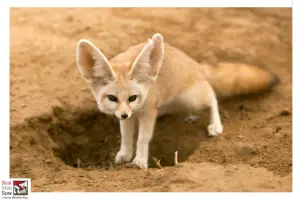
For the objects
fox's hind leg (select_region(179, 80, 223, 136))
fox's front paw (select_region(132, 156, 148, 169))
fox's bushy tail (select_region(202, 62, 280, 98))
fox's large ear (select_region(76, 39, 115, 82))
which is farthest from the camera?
fox's bushy tail (select_region(202, 62, 280, 98))

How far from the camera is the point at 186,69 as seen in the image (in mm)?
3953

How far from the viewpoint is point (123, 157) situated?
3824 millimetres

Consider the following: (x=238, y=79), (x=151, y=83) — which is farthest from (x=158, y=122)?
(x=151, y=83)

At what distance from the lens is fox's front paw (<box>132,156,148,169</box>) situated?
3585mm

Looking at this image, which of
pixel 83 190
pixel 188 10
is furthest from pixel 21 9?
pixel 83 190

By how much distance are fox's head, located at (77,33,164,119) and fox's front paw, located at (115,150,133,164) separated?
64 centimetres

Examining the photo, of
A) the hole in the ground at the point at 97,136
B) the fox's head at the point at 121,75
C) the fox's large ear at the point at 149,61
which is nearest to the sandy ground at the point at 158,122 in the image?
the hole in the ground at the point at 97,136

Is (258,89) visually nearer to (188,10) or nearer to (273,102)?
(273,102)

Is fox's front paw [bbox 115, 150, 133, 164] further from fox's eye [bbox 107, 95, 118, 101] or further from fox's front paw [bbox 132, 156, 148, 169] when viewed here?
fox's eye [bbox 107, 95, 118, 101]

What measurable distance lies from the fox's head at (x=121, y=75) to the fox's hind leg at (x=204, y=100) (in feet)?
2.31

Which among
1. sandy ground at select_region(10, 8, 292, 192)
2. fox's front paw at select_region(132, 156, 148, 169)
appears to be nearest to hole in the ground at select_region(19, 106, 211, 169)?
sandy ground at select_region(10, 8, 292, 192)

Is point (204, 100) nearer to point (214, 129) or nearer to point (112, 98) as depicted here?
point (214, 129)

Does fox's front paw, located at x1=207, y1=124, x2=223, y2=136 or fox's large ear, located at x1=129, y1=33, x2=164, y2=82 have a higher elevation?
fox's large ear, located at x1=129, y1=33, x2=164, y2=82

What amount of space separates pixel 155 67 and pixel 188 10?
1.95 meters
